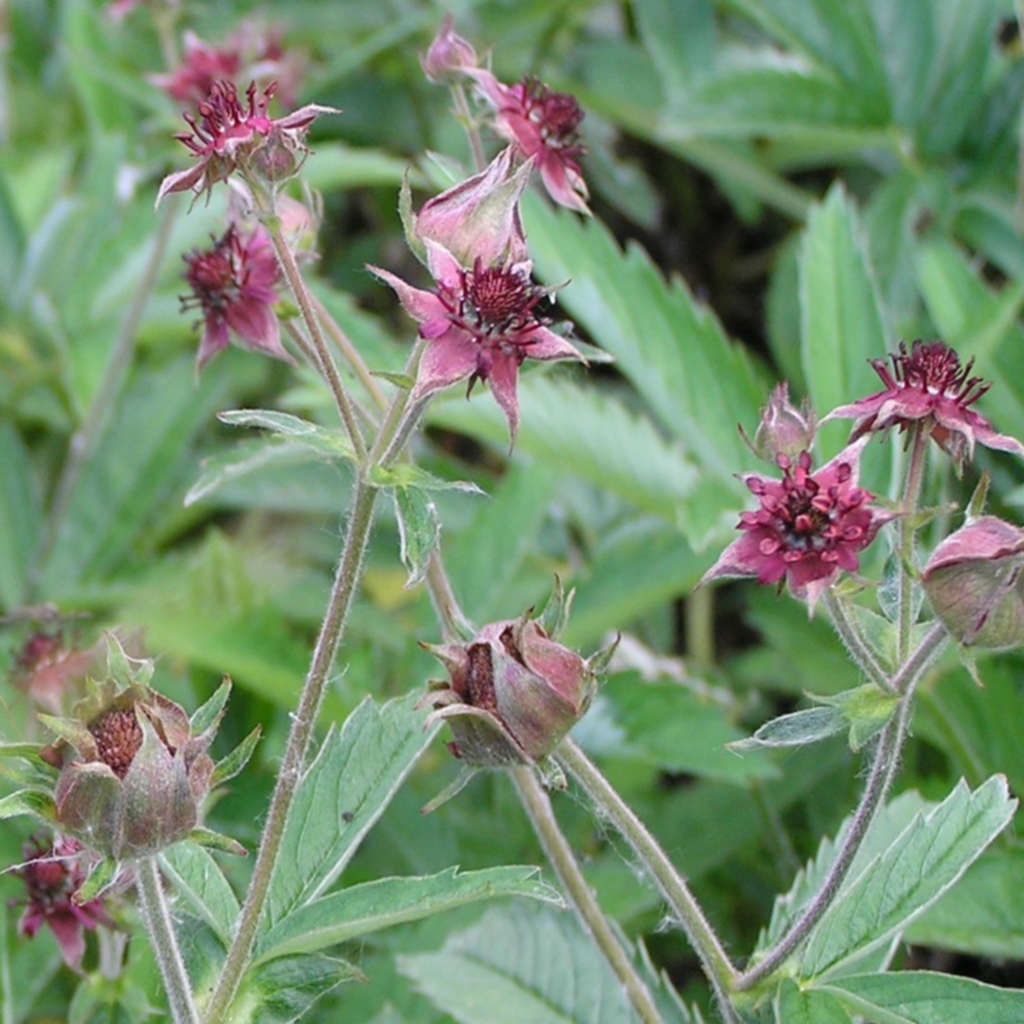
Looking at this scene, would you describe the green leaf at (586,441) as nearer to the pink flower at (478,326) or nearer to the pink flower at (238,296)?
the pink flower at (238,296)

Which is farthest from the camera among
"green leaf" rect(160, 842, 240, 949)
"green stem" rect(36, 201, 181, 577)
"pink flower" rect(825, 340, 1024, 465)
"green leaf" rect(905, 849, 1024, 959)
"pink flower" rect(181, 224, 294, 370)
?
"green stem" rect(36, 201, 181, 577)

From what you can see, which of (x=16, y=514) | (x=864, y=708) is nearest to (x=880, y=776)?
(x=864, y=708)

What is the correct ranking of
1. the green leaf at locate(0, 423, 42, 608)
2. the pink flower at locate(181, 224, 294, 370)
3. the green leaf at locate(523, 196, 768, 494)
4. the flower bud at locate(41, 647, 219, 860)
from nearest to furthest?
the flower bud at locate(41, 647, 219, 860)
the pink flower at locate(181, 224, 294, 370)
the green leaf at locate(523, 196, 768, 494)
the green leaf at locate(0, 423, 42, 608)

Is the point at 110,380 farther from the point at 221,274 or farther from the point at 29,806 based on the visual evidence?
the point at 29,806

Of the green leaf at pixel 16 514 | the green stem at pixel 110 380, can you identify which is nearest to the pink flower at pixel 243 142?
the green stem at pixel 110 380

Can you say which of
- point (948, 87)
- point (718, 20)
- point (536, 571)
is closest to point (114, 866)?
point (536, 571)

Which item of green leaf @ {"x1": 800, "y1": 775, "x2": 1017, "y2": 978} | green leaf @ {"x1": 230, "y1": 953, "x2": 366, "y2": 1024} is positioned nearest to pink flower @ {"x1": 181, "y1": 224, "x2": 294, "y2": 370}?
green leaf @ {"x1": 230, "y1": 953, "x2": 366, "y2": 1024}

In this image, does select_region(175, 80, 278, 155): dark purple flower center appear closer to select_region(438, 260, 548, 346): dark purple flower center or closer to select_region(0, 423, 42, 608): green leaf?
select_region(438, 260, 548, 346): dark purple flower center
